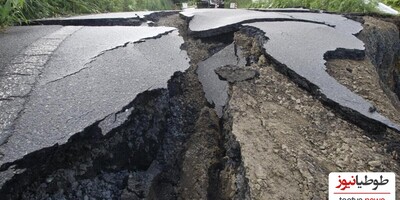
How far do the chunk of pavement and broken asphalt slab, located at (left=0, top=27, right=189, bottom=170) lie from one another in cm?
34

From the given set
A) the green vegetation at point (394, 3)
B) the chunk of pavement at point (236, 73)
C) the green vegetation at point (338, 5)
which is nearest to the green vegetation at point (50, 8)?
the chunk of pavement at point (236, 73)

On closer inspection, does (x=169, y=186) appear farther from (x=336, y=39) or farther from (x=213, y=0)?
(x=213, y=0)

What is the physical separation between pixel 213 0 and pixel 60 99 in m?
9.13

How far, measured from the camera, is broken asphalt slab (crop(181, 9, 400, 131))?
7.97ft

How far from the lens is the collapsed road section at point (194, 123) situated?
182cm

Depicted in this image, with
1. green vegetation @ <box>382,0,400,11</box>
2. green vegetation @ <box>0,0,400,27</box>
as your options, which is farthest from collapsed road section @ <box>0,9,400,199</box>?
green vegetation @ <box>382,0,400,11</box>

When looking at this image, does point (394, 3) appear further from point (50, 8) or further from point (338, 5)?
point (50, 8)

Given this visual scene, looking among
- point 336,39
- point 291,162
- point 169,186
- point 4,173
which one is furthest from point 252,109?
point 336,39

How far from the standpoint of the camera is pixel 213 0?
1076 centimetres

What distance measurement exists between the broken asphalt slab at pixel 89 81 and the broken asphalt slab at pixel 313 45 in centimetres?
85

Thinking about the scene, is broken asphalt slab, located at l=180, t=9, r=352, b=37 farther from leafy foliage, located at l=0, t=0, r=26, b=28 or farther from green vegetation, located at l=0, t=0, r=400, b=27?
leafy foliage, located at l=0, t=0, r=26, b=28

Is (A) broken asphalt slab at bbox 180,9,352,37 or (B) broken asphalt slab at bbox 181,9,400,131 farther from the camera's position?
(A) broken asphalt slab at bbox 180,9,352,37

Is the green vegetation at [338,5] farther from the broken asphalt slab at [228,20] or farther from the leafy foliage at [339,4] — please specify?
the broken asphalt slab at [228,20]

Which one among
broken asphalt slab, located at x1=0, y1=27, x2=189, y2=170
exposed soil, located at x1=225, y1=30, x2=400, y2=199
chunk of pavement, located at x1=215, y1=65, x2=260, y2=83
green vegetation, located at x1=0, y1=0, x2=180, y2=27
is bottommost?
exposed soil, located at x1=225, y1=30, x2=400, y2=199
